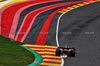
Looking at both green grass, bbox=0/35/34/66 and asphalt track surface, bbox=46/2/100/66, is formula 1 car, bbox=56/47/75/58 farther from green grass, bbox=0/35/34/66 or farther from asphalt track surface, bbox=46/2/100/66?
green grass, bbox=0/35/34/66

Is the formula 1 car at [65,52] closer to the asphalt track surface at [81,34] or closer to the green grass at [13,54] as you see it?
the asphalt track surface at [81,34]

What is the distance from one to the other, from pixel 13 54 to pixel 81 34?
980 centimetres

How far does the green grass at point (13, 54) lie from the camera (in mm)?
18844

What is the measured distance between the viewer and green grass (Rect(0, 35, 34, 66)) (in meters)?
18.8

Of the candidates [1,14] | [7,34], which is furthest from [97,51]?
[1,14]

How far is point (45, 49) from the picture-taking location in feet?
77.9

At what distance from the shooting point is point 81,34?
28.6m

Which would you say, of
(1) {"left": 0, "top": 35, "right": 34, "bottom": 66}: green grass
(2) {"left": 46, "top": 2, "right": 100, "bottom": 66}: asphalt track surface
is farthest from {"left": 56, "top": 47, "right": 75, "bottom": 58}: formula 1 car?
(1) {"left": 0, "top": 35, "right": 34, "bottom": 66}: green grass

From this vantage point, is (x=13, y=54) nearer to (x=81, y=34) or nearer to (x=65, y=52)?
(x=65, y=52)

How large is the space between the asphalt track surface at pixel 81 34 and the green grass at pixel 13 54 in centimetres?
312

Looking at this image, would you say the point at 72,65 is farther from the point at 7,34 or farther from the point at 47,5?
the point at 47,5

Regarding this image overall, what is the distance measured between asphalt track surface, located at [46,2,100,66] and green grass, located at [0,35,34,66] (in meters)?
3.12

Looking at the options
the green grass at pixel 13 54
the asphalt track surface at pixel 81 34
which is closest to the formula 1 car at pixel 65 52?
the asphalt track surface at pixel 81 34

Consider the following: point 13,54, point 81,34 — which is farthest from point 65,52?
point 81,34
